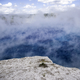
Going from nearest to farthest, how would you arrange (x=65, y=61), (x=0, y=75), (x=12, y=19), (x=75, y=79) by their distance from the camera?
(x=75, y=79), (x=0, y=75), (x=65, y=61), (x=12, y=19)

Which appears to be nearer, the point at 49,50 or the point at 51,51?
the point at 51,51

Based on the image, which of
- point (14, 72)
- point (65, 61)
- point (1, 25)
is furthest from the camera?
point (1, 25)

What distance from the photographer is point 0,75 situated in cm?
376

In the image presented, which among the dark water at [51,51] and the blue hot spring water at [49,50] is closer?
the dark water at [51,51]

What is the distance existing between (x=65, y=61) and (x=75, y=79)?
7596 mm

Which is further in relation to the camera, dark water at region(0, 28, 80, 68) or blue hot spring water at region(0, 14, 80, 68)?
blue hot spring water at region(0, 14, 80, 68)

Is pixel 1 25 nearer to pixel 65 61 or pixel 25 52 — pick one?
pixel 25 52

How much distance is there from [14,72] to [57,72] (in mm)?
2141

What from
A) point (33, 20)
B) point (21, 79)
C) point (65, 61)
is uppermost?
point (33, 20)

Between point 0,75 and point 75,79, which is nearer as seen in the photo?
point 75,79

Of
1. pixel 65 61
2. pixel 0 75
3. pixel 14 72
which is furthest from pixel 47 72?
pixel 65 61

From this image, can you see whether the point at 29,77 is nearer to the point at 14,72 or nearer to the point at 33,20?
the point at 14,72

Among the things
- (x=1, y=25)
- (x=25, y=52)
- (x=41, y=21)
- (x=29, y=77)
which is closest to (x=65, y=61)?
(x=25, y=52)

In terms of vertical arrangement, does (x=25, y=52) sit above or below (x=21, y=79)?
below
